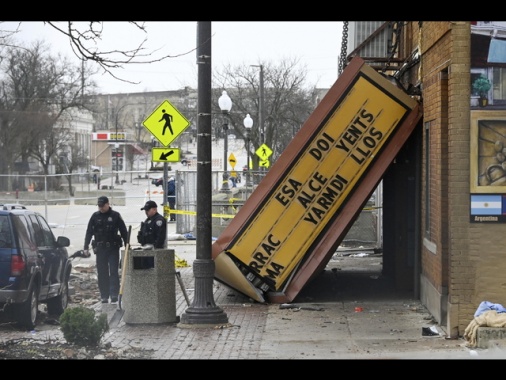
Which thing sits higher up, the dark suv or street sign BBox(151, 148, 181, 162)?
street sign BBox(151, 148, 181, 162)

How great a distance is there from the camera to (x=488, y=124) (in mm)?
11156

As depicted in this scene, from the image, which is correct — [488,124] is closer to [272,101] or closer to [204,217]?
[204,217]

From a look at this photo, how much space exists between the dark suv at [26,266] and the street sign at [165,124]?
3.03 m

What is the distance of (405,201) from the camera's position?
53.7 feet

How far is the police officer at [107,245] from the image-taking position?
1605 centimetres

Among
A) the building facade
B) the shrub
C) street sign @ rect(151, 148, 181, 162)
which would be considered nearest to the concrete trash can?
the shrub

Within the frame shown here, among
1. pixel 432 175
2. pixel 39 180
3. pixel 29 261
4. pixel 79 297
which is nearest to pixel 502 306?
pixel 432 175

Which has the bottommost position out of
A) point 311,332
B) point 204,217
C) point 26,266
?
point 311,332

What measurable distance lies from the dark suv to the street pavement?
409mm

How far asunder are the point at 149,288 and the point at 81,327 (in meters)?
2.04

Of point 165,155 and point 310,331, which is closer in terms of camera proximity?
point 310,331

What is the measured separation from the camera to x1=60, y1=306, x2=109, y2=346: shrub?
11438 mm

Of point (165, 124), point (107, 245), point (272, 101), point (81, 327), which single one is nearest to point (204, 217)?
point (81, 327)

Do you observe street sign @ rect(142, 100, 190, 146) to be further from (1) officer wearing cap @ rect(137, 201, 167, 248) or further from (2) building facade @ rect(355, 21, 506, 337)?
(2) building facade @ rect(355, 21, 506, 337)
